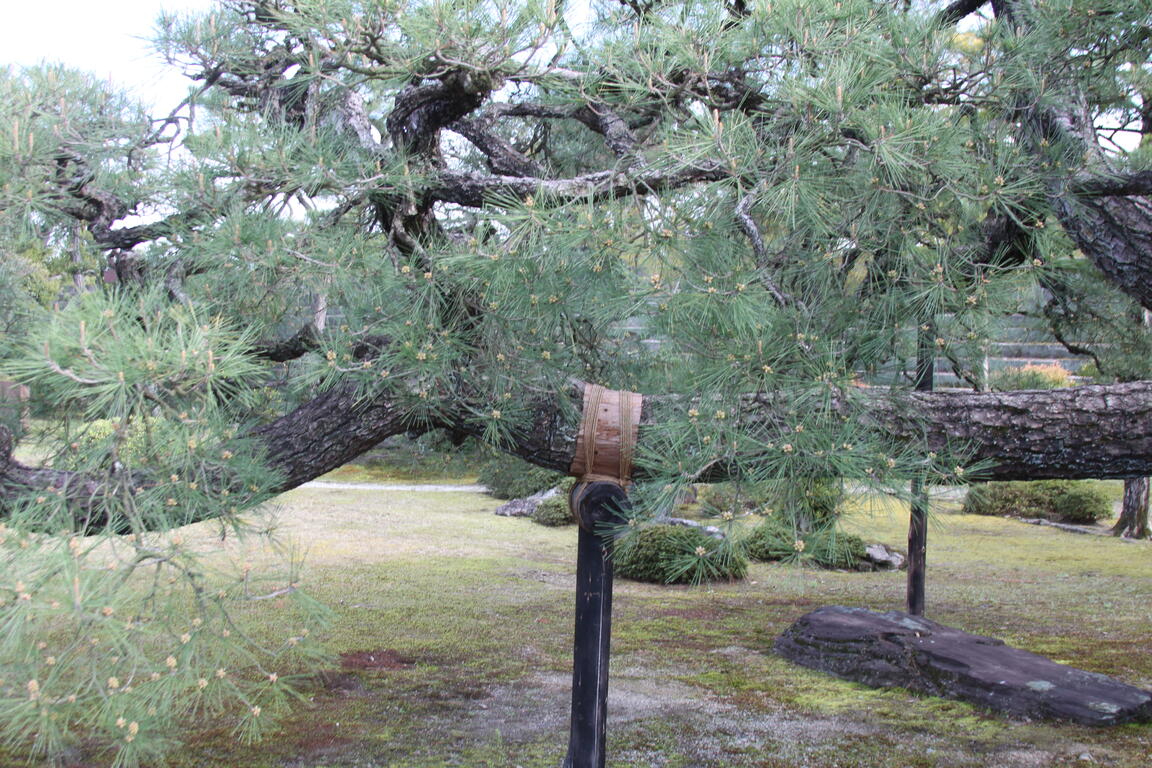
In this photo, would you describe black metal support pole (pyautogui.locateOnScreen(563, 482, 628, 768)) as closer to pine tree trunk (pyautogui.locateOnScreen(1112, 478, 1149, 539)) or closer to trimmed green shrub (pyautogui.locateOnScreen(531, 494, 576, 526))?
trimmed green shrub (pyautogui.locateOnScreen(531, 494, 576, 526))

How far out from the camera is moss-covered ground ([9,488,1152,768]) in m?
2.66

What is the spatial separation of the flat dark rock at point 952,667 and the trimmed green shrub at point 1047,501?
430 cm

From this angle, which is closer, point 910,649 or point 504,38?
point 504,38

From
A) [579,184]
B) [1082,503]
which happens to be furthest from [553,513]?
[579,184]

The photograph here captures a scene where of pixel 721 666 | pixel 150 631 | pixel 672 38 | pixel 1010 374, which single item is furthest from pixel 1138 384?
pixel 150 631

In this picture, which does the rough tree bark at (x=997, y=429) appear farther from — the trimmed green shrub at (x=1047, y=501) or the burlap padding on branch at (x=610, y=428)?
the trimmed green shrub at (x=1047, y=501)

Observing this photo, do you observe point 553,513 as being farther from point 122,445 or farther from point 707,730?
point 122,445

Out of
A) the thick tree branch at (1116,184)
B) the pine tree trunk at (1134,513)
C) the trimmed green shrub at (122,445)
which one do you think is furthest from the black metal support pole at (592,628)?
the pine tree trunk at (1134,513)

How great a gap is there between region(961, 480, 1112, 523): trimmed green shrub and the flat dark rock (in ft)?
14.1

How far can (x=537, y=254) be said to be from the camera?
5.77 feet

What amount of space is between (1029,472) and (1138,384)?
352 mm

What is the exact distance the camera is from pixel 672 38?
167 centimetres

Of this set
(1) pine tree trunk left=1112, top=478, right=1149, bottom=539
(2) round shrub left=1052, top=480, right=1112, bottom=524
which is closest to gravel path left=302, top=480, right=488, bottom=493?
(2) round shrub left=1052, top=480, right=1112, bottom=524

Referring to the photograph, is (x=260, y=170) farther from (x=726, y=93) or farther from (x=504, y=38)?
(x=726, y=93)
